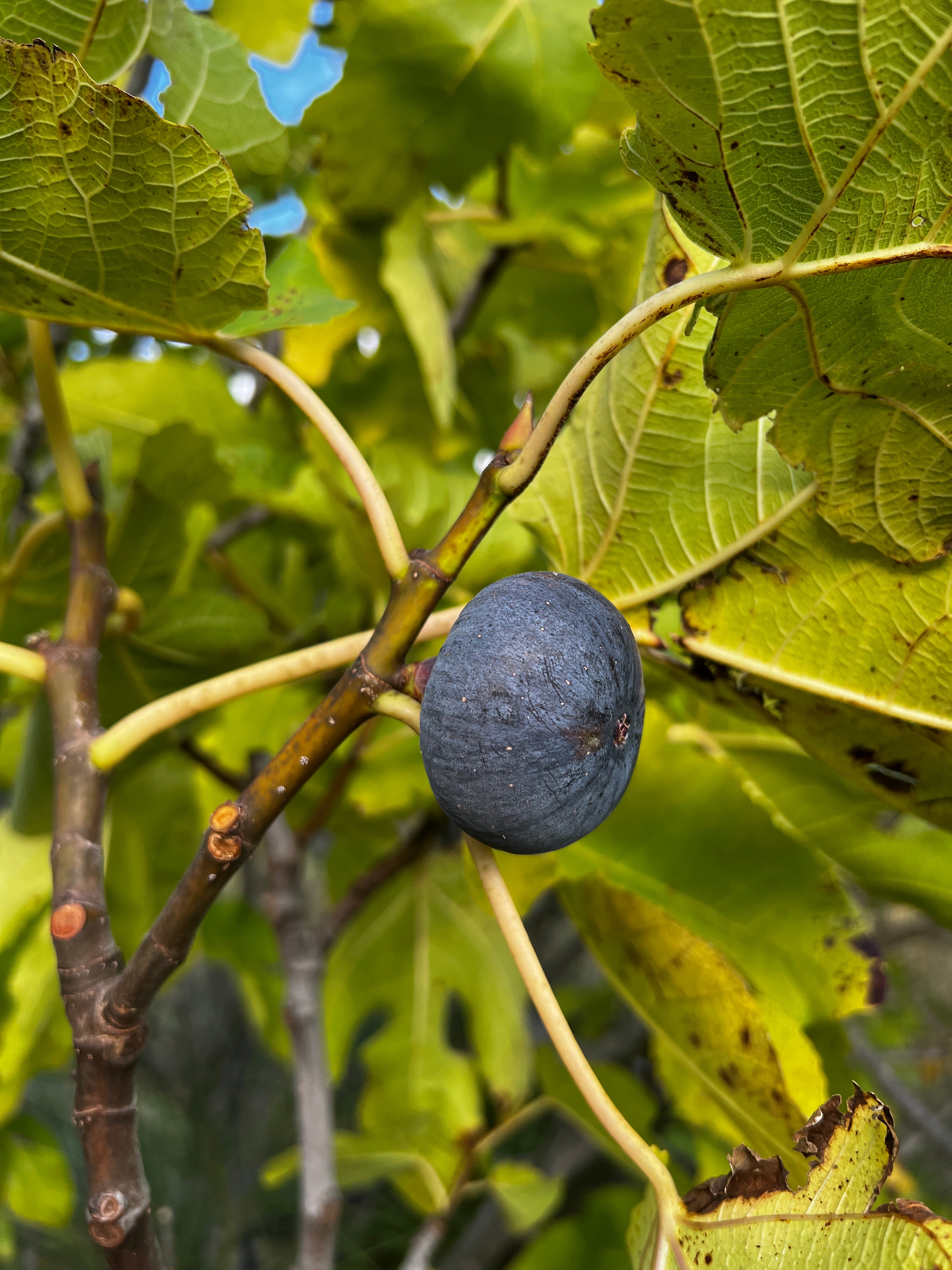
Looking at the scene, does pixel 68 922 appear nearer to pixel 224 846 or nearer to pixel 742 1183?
pixel 224 846

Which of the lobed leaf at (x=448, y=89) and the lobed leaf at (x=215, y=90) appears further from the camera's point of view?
the lobed leaf at (x=448, y=89)

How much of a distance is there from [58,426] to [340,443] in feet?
0.93

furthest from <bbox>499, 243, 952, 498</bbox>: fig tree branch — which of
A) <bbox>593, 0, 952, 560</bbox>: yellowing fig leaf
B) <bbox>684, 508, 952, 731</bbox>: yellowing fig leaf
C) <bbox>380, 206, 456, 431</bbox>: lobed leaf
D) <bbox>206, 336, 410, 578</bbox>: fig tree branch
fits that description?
<bbox>380, 206, 456, 431</bbox>: lobed leaf

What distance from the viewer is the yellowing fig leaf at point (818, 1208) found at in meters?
0.48

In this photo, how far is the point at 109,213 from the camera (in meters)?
0.52

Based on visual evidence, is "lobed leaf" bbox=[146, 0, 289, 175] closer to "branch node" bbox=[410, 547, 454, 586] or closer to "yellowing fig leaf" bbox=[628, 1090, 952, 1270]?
"branch node" bbox=[410, 547, 454, 586]

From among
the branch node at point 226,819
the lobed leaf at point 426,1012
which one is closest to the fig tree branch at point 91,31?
the branch node at point 226,819

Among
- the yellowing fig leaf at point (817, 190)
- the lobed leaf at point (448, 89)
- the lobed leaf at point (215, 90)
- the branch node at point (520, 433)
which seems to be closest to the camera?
the yellowing fig leaf at point (817, 190)

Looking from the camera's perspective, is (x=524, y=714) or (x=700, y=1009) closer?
(x=524, y=714)

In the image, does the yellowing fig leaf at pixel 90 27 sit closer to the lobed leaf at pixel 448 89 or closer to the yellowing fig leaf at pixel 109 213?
the yellowing fig leaf at pixel 109 213

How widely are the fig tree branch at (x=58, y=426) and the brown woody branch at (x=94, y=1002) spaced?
Answer: 0.19m

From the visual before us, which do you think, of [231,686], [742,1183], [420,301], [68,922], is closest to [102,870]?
[68,922]

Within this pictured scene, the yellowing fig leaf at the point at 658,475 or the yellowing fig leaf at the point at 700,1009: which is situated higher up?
the yellowing fig leaf at the point at 658,475

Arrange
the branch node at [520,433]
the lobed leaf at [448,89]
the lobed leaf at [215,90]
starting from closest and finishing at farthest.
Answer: the branch node at [520,433], the lobed leaf at [215,90], the lobed leaf at [448,89]
